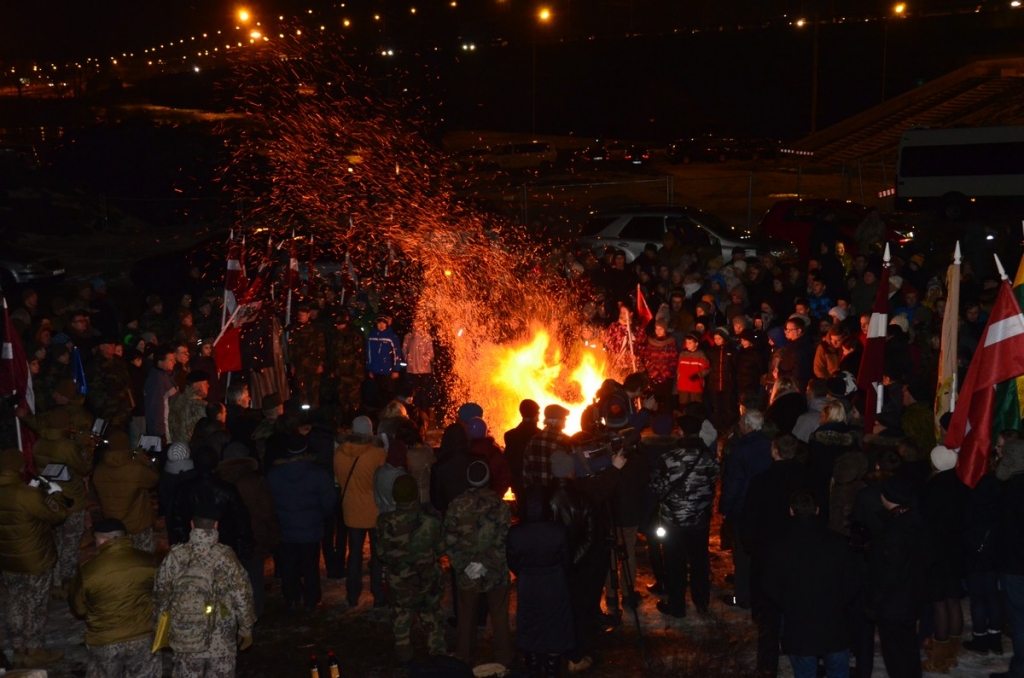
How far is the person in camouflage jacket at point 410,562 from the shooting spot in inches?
328

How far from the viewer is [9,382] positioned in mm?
10719

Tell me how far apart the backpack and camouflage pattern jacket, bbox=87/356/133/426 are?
257 inches

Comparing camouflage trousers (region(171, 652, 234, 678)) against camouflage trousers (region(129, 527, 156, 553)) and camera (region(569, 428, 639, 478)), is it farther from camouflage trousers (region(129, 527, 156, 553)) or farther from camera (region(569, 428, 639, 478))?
camera (region(569, 428, 639, 478))

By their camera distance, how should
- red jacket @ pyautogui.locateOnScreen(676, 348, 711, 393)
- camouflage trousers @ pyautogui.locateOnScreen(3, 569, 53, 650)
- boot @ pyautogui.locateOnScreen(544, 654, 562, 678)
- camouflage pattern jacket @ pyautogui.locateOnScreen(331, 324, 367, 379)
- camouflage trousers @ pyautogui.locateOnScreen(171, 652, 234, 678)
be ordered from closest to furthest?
camouflage trousers @ pyautogui.locateOnScreen(171, 652, 234, 678) < boot @ pyautogui.locateOnScreen(544, 654, 562, 678) < camouflage trousers @ pyautogui.locateOnScreen(3, 569, 53, 650) < red jacket @ pyautogui.locateOnScreen(676, 348, 711, 393) < camouflage pattern jacket @ pyautogui.locateOnScreen(331, 324, 367, 379)

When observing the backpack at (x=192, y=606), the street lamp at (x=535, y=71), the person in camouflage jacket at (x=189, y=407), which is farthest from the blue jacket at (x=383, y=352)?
the street lamp at (x=535, y=71)

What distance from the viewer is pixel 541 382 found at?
1502 cm

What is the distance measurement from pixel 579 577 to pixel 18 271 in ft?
59.8

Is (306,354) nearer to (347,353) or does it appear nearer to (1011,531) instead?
(347,353)

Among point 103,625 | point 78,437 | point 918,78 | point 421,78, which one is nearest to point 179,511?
point 103,625

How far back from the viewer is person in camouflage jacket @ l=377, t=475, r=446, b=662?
8344 mm

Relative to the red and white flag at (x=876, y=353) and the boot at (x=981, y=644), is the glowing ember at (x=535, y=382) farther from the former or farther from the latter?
the boot at (x=981, y=644)

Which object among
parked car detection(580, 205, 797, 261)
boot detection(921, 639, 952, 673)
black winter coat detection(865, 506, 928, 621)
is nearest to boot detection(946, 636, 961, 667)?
boot detection(921, 639, 952, 673)

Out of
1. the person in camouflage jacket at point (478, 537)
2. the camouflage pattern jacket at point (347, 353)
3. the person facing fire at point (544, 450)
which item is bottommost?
the person in camouflage jacket at point (478, 537)

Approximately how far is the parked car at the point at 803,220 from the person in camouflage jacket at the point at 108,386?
13539mm
